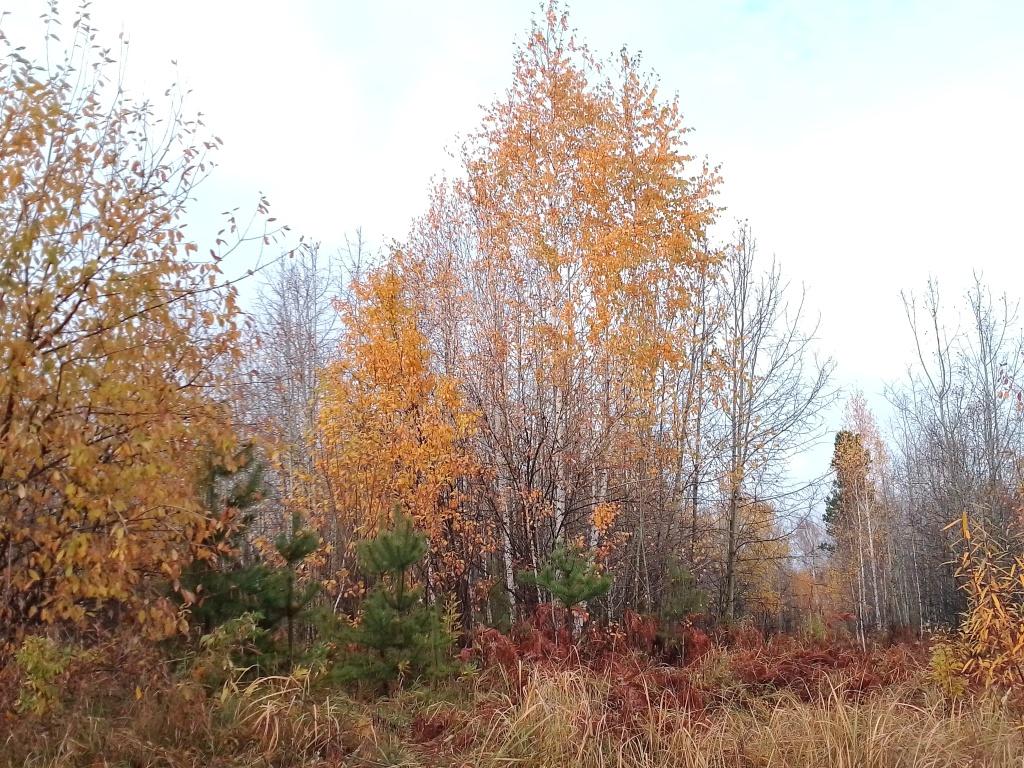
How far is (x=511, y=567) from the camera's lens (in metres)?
10.5

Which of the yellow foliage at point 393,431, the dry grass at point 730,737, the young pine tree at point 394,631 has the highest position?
the yellow foliage at point 393,431

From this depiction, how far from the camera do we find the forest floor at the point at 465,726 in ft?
13.4

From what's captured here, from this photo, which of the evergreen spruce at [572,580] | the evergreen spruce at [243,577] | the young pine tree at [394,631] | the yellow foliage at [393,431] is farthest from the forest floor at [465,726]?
the yellow foliage at [393,431]

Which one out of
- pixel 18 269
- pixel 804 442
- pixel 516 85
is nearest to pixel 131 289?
pixel 18 269

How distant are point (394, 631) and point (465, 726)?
1.24 metres

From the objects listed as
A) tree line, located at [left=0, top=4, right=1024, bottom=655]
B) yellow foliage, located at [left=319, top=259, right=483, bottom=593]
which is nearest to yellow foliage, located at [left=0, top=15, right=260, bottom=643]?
tree line, located at [left=0, top=4, right=1024, bottom=655]

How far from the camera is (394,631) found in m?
6.21

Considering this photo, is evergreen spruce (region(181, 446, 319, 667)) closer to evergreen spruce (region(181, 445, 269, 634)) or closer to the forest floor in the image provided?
evergreen spruce (region(181, 445, 269, 634))

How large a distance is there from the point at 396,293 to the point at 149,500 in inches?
278

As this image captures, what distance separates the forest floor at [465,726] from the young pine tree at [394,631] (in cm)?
21

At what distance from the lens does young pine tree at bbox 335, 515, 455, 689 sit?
20.2 ft

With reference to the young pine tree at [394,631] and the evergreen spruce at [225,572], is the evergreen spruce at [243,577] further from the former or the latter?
the young pine tree at [394,631]

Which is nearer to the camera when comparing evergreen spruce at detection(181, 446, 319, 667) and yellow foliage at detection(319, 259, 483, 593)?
evergreen spruce at detection(181, 446, 319, 667)

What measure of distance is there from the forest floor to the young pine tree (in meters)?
0.21
